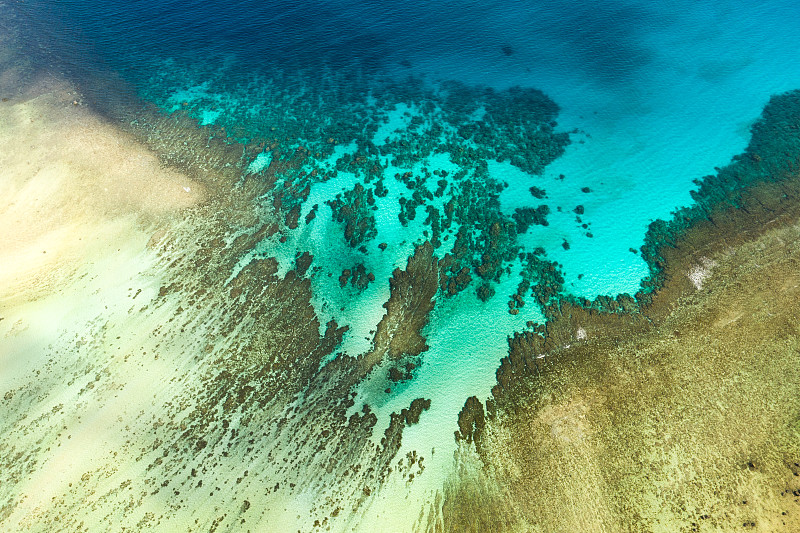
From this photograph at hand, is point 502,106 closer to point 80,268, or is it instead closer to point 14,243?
point 80,268

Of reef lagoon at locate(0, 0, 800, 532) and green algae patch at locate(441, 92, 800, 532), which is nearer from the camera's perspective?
green algae patch at locate(441, 92, 800, 532)

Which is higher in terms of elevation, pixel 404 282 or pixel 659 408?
Result: pixel 404 282

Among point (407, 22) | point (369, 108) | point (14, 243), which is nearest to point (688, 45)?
point (407, 22)

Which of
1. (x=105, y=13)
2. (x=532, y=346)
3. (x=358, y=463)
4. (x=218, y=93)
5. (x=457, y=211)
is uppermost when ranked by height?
(x=105, y=13)

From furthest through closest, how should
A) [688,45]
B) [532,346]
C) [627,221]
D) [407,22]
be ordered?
[407,22], [688,45], [627,221], [532,346]

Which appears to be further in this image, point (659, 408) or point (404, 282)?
point (404, 282)

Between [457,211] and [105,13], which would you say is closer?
[457,211]

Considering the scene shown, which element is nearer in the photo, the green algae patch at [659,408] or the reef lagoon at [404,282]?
the green algae patch at [659,408]

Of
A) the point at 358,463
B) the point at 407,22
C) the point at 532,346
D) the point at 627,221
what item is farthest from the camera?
the point at 407,22
